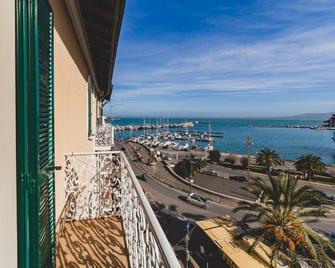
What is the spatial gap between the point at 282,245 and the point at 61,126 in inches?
484

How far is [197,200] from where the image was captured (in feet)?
81.0

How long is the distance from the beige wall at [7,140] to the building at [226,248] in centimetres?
1301

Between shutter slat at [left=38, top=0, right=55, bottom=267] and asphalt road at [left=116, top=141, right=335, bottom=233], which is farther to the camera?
asphalt road at [left=116, top=141, right=335, bottom=233]

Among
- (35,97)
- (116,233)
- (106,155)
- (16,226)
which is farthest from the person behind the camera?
(106,155)

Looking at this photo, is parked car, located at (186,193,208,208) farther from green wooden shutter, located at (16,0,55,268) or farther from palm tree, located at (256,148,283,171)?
green wooden shutter, located at (16,0,55,268)

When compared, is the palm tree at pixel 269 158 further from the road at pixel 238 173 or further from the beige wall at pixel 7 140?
the beige wall at pixel 7 140

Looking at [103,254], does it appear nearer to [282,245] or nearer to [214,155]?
[282,245]

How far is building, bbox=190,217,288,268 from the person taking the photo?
43.2 feet

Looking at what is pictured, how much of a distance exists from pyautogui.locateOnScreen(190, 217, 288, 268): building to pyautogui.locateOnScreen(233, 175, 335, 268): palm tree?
0.43 meters

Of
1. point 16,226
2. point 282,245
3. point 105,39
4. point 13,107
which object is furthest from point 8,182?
point 282,245

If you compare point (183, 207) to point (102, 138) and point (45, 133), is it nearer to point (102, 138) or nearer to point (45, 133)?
point (102, 138)

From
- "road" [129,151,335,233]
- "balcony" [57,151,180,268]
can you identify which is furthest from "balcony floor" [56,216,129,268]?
"road" [129,151,335,233]

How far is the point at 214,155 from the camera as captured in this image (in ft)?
150

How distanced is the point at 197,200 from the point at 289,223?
1206 cm
